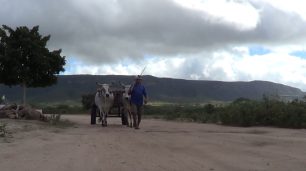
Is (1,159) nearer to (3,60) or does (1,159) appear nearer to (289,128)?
(289,128)

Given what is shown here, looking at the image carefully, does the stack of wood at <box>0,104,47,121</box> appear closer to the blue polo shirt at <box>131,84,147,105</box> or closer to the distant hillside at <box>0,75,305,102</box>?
the blue polo shirt at <box>131,84,147,105</box>

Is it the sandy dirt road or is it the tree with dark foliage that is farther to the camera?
the tree with dark foliage

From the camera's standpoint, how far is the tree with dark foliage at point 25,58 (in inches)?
1211

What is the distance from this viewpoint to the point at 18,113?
2389cm

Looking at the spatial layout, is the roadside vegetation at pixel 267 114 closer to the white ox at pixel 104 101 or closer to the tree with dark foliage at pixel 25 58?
the white ox at pixel 104 101

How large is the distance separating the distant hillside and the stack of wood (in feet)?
303

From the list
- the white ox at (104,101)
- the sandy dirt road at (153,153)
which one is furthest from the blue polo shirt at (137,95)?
the sandy dirt road at (153,153)

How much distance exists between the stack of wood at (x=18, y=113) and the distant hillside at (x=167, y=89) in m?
92.5

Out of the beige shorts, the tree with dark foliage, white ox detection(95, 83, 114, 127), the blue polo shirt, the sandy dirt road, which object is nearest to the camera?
the sandy dirt road

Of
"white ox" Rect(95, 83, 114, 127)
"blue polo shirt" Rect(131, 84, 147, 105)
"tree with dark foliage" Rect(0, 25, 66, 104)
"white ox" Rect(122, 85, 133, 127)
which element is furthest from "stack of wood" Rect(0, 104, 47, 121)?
"tree with dark foliage" Rect(0, 25, 66, 104)

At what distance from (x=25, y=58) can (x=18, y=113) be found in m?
7.87

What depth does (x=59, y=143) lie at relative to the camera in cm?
1366

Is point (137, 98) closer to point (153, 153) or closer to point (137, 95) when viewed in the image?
point (137, 95)

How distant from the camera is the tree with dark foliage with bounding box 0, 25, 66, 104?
101ft
